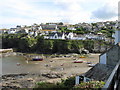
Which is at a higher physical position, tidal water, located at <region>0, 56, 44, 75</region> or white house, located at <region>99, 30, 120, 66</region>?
white house, located at <region>99, 30, 120, 66</region>

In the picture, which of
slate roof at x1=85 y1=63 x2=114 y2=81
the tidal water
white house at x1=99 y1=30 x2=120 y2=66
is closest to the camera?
slate roof at x1=85 y1=63 x2=114 y2=81

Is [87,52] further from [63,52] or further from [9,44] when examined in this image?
[9,44]

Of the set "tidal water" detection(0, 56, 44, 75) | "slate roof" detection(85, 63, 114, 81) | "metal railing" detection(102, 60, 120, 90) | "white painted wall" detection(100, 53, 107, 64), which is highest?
"metal railing" detection(102, 60, 120, 90)

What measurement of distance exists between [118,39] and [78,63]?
75.8 feet

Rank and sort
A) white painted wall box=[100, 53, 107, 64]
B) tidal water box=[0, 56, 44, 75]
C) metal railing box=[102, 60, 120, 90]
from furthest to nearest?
tidal water box=[0, 56, 44, 75] → white painted wall box=[100, 53, 107, 64] → metal railing box=[102, 60, 120, 90]

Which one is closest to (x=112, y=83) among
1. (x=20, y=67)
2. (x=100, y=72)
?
(x=100, y=72)

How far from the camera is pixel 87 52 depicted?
4819 cm

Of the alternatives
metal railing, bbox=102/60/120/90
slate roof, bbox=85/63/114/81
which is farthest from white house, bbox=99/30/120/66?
metal railing, bbox=102/60/120/90

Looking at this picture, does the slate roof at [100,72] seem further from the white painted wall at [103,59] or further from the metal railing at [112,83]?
the metal railing at [112,83]

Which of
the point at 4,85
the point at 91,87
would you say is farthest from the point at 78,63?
the point at 91,87

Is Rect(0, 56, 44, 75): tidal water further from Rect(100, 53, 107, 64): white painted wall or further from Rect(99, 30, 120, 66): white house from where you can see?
Rect(99, 30, 120, 66): white house

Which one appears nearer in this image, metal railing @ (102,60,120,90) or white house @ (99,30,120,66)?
metal railing @ (102,60,120,90)

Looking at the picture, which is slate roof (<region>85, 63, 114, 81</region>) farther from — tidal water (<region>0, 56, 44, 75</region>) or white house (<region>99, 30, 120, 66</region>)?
tidal water (<region>0, 56, 44, 75</region>)

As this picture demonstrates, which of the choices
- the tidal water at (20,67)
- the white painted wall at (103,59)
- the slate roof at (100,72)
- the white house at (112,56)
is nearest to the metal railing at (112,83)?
the slate roof at (100,72)
